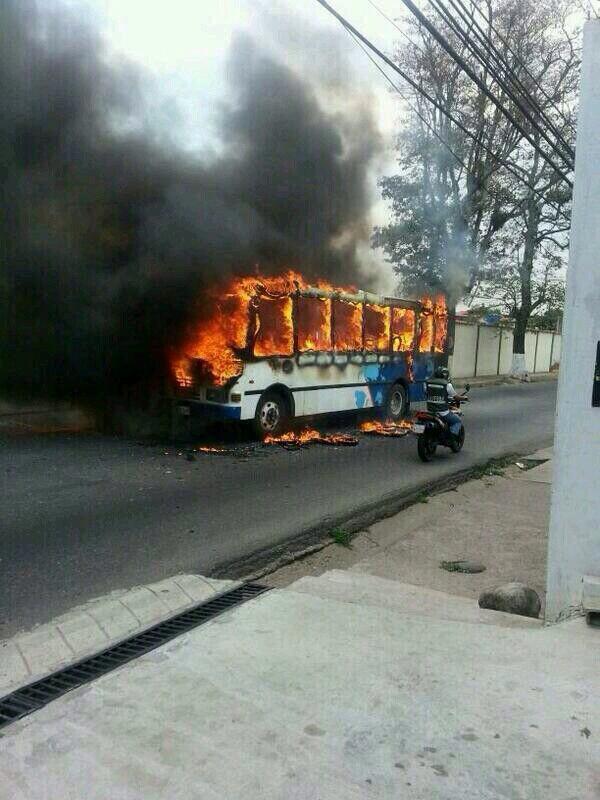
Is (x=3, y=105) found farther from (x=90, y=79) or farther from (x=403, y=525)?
(x=403, y=525)

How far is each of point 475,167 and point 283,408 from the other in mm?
13236

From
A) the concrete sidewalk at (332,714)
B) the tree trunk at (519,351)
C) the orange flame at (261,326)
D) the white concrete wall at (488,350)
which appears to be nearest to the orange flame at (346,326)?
the orange flame at (261,326)

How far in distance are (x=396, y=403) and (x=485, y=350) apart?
17.1 metres

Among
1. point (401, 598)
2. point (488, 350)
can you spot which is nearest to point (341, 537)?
point (401, 598)

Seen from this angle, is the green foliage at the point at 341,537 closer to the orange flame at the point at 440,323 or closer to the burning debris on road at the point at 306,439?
the burning debris on road at the point at 306,439

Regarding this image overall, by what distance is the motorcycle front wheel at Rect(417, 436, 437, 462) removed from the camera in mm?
9070

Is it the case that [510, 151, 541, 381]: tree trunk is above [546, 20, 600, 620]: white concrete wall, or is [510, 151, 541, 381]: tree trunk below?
above

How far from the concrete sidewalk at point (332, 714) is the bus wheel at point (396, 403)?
28.6ft

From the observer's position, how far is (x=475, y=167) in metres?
19.8

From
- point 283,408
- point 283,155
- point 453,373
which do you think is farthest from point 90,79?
point 453,373

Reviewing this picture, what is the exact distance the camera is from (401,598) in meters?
4.07

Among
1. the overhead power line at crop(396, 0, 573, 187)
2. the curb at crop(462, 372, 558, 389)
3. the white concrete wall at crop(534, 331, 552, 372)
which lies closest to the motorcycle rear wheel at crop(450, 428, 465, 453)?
the overhead power line at crop(396, 0, 573, 187)

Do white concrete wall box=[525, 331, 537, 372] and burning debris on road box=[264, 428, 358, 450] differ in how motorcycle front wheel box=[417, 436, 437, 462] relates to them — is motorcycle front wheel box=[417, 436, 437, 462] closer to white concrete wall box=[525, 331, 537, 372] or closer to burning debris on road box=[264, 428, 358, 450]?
burning debris on road box=[264, 428, 358, 450]

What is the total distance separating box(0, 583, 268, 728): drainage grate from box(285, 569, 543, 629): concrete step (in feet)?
1.37
